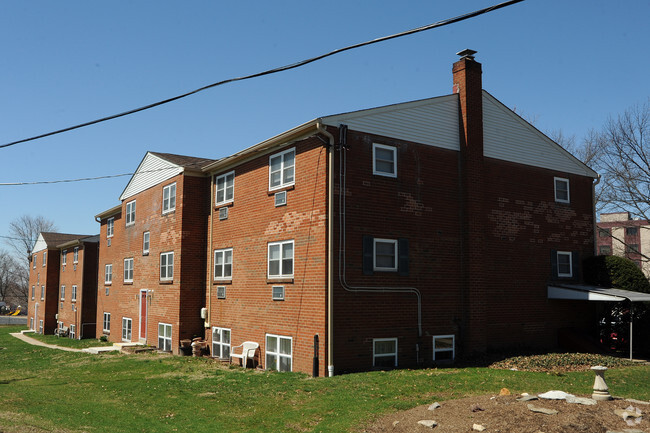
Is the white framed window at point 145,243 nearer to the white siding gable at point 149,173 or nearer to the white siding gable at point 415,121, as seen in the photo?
the white siding gable at point 149,173

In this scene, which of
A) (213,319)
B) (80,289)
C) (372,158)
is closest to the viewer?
(372,158)

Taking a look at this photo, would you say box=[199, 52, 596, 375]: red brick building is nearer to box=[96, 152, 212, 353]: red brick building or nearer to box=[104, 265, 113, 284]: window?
box=[96, 152, 212, 353]: red brick building

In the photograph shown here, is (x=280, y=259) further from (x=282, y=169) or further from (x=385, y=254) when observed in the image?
(x=385, y=254)

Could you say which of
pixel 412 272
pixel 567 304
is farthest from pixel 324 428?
pixel 567 304

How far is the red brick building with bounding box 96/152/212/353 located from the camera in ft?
76.9

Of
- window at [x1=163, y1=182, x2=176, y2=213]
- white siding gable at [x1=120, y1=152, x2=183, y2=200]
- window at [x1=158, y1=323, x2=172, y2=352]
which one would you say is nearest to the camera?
window at [x1=158, y1=323, x2=172, y2=352]

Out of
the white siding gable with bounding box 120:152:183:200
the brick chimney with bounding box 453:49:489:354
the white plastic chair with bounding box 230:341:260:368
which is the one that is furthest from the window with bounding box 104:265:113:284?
the brick chimney with bounding box 453:49:489:354

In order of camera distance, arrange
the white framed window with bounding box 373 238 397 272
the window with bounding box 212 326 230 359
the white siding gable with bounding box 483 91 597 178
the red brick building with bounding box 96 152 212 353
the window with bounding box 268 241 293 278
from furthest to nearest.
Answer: the red brick building with bounding box 96 152 212 353, the window with bounding box 212 326 230 359, the white siding gable with bounding box 483 91 597 178, the window with bounding box 268 241 293 278, the white framed window with bounding box 373 238 397 272

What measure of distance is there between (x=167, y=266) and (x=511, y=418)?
18.4m

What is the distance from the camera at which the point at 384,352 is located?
16.7 metres

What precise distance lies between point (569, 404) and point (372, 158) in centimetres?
932

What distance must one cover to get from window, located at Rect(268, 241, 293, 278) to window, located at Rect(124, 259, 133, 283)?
1348 cm

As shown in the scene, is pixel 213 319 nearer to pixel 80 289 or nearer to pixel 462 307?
pixel 462 307

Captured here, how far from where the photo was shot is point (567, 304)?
69.6 ft
